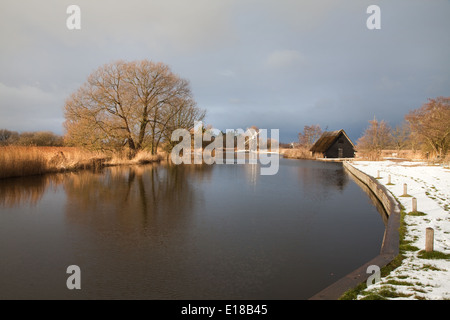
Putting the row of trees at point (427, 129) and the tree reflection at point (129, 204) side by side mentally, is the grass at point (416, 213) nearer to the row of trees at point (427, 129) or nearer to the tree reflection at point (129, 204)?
the tree reflection at point (129, 204)

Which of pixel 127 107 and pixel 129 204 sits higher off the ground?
pixel 127 107

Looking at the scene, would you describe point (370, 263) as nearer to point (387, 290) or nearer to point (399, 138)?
point (387, 290)

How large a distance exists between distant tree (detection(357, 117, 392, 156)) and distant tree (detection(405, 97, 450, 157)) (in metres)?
6.60

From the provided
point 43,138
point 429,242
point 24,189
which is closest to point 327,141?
point 43,138

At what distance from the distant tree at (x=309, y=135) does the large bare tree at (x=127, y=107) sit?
126 ft

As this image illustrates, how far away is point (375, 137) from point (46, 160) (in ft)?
127

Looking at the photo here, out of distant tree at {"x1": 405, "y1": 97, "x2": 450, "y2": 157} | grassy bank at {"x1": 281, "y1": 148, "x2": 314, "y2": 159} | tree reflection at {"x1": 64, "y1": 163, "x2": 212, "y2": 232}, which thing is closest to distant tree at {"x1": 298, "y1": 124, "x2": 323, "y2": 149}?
grassy bank at {"x1": 281, "y1": 148, "x2": 314, "y2": 159}

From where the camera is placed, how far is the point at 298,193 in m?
12.9

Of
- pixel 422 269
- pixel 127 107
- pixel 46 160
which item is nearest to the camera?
pixel 422 269

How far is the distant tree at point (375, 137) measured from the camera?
129 feet

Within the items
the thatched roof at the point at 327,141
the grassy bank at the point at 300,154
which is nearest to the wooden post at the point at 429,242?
the thatched roof at the point at 327,141

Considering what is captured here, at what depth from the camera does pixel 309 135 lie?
62.8 meters
